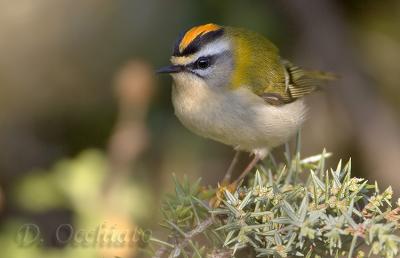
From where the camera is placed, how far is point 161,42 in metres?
4.20

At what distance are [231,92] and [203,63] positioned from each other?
17 centimetres

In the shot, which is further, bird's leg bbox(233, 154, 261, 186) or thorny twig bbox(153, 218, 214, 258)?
bird's leg bbox(233, 154, 261, 186)

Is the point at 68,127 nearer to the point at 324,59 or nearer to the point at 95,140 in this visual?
the point at 95,140

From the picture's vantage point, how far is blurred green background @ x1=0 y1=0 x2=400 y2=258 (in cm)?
400

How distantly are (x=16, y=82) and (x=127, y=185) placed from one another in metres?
1.43

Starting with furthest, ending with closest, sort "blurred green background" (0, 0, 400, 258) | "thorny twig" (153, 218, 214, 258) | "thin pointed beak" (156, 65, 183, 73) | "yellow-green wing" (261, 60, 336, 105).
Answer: "blurred green background" (0, 0, 400, 258)
"yellow-green wing" (261, 60, 336, 105)
"thin pointed beak" (156, 65, 183, 73)
"thorny twig" (153, 218, 214, 258)

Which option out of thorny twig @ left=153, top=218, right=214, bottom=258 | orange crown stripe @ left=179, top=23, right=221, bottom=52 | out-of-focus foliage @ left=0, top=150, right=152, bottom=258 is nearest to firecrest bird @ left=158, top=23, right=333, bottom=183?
orange crown stripe @ left=179, top=23, right=221, bottom=52

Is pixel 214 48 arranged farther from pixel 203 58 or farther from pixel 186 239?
pixel 186 239

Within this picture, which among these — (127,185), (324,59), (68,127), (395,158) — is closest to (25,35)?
(68,127)

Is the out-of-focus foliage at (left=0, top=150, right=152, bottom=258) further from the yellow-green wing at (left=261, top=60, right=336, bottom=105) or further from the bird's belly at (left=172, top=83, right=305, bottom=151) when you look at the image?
the yellow-green wing at (left=261, top=60, right=336, bottom=105)

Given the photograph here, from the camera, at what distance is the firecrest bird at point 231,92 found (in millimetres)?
2766

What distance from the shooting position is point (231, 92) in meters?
2.87

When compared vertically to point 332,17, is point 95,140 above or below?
below

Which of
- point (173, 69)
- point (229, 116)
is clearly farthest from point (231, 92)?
point (173, 69)
